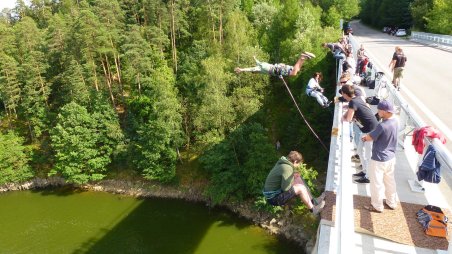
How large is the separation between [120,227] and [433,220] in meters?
24.4

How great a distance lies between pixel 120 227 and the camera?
86.6 ft

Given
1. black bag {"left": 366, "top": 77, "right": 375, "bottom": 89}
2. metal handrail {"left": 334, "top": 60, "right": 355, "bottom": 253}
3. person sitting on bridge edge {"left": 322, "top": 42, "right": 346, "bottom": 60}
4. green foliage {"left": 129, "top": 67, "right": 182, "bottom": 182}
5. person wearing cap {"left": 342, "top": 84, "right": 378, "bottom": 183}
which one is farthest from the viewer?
green foliage {"left": 129, "top": 67, "right": 182, "bottom": 182}

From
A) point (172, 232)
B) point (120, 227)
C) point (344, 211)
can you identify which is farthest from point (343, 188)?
point (120, 227)

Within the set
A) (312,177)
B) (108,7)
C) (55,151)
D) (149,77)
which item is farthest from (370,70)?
(55,151)

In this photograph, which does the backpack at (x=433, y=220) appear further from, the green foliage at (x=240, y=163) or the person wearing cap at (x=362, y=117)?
the green foliage at (x=240, y=163)

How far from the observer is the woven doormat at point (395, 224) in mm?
5812

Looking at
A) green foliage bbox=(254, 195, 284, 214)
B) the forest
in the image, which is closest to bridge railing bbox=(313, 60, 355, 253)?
green foliage bbox=(254, 195, 284, 214)

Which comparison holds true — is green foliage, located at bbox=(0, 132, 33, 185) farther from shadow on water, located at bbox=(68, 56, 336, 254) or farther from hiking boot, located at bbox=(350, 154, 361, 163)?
hiking boot, located at bbox=(350, 154, 361, 163)

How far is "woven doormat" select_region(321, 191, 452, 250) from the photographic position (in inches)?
229

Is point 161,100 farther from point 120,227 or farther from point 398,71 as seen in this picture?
point 398,71

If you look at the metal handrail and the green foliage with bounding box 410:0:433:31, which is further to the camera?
the green foliage with bounding box 410:0:433:31

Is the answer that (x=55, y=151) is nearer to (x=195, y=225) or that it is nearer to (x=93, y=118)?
(x=93, y=118)

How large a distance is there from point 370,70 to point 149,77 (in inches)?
902

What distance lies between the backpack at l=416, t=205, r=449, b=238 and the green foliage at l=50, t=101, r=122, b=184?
29.3 metres
